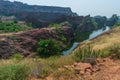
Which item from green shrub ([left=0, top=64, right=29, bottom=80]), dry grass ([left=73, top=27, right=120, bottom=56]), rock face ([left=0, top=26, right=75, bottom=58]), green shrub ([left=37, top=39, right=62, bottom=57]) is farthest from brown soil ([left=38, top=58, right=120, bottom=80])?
rock face ([left=0, top=26, right=75, bottom=58])

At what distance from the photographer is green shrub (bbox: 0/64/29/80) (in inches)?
322

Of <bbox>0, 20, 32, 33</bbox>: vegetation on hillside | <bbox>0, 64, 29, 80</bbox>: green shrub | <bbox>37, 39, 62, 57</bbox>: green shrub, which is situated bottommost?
<bbox>0, 20, 32, 33</bbox>: vegetation on hillside

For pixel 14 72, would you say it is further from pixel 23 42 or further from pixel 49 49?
pixel 23 42

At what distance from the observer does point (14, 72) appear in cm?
837

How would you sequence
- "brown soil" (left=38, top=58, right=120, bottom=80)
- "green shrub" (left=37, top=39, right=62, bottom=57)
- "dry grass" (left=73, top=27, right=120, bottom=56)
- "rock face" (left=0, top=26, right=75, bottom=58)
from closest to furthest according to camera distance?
1. "brown soil" (left=38, top=58, right=120, bottom=80)
2. "dry grass" (left=73, top=27, right=120, bottom=56)
3. "green shrub" (left=37, top=39, right=62, bottom=57)
4. "rock face" (left=0, top=26, right=75, bottom=58)

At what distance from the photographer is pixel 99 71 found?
34.3 feet

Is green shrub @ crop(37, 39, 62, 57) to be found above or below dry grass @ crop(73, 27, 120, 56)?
below

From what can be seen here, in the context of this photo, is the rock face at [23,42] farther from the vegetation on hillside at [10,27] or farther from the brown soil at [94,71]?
the brown soil at [94,71]

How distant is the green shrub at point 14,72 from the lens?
8.19 m

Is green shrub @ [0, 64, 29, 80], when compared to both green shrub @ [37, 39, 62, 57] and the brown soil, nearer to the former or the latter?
the brown soil

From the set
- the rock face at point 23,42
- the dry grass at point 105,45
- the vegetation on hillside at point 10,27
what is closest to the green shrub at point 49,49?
the rock face at point 23,42

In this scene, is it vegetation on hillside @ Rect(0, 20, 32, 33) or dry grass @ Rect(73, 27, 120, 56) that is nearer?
dry grass @ Rect(73, 27, 120, 56)

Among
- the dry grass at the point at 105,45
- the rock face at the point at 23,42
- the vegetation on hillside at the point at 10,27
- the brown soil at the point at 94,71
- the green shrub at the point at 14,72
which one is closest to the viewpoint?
the green shrub at the point at 14,72

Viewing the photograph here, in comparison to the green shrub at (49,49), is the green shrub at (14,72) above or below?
above
